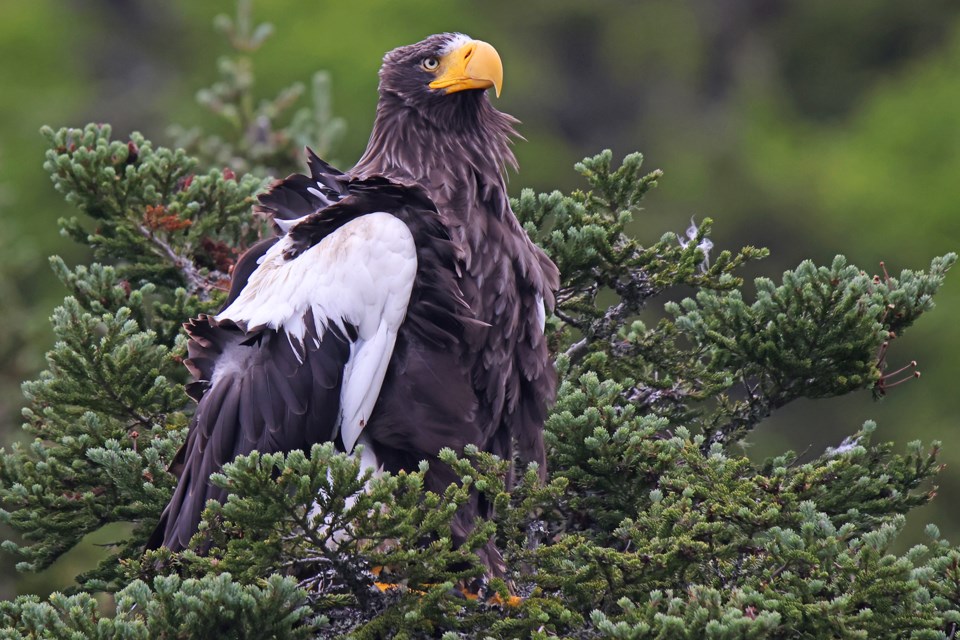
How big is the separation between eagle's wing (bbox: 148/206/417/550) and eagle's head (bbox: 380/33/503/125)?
0.70m

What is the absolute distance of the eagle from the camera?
414 centimetres

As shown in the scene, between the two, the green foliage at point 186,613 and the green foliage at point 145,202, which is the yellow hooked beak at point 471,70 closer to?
the green foliage at point 145,202

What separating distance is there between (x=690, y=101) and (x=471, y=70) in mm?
20232

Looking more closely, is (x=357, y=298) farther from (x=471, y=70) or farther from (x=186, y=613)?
(x=186, y=613)

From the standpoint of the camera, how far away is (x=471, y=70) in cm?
466

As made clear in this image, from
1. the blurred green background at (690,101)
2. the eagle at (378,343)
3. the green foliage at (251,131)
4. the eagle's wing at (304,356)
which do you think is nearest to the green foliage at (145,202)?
the eagle at (378,343)

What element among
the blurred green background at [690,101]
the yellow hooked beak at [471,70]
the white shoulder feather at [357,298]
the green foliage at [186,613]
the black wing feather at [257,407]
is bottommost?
the green foliage at [186,613]

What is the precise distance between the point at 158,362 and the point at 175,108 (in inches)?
Result: 611

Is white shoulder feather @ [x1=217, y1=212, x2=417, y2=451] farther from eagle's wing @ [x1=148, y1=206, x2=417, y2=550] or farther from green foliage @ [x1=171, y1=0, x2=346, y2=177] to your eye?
green foliage @ [x1=171, y1=0, x2=346, y2=177]

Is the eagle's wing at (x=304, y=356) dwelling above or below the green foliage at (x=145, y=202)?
below

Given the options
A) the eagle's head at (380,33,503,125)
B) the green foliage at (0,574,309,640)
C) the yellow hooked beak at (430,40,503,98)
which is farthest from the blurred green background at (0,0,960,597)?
the green foliage at (0,574,309,640)

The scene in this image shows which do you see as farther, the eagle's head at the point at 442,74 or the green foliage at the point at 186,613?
the eagle's head at the point at 442,74

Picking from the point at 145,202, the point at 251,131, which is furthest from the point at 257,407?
the point at 251,131

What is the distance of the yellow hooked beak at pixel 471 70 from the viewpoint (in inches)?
183
